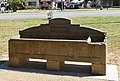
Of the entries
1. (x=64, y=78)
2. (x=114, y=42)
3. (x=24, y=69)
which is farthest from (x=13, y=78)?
(x=114, y=42)

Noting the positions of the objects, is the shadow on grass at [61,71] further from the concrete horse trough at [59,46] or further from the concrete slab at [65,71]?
the concrete horse trough at [59,46]

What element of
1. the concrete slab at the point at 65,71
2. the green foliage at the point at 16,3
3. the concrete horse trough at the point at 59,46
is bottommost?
the concrete slab at the point at 65,71

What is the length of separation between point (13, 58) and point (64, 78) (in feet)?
5.28

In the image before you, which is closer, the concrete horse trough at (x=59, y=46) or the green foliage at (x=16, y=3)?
the concrete horse trough at (x=59, y=46)

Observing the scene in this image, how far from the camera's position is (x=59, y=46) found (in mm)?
6273

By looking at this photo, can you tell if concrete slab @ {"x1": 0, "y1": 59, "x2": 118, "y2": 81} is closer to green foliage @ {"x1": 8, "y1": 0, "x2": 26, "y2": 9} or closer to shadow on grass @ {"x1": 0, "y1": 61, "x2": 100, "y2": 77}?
A: shadow on grass @ {"x1": 0, "y1": 61, "x2": 100, "y2": 77}

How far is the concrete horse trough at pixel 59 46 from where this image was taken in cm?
606

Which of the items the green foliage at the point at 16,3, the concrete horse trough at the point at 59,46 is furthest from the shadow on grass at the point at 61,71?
the green foliage at the point at 16,3

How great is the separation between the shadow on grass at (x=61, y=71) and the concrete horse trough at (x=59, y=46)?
0.48ft

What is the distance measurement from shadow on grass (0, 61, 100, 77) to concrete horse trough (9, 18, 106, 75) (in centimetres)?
15

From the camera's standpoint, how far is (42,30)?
696cm

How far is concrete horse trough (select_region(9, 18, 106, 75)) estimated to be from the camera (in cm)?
606

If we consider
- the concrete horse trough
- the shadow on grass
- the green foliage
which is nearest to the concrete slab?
the shadow on grass

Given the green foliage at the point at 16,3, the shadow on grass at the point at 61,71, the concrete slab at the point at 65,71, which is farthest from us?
the green foliage at the point at 16,3
